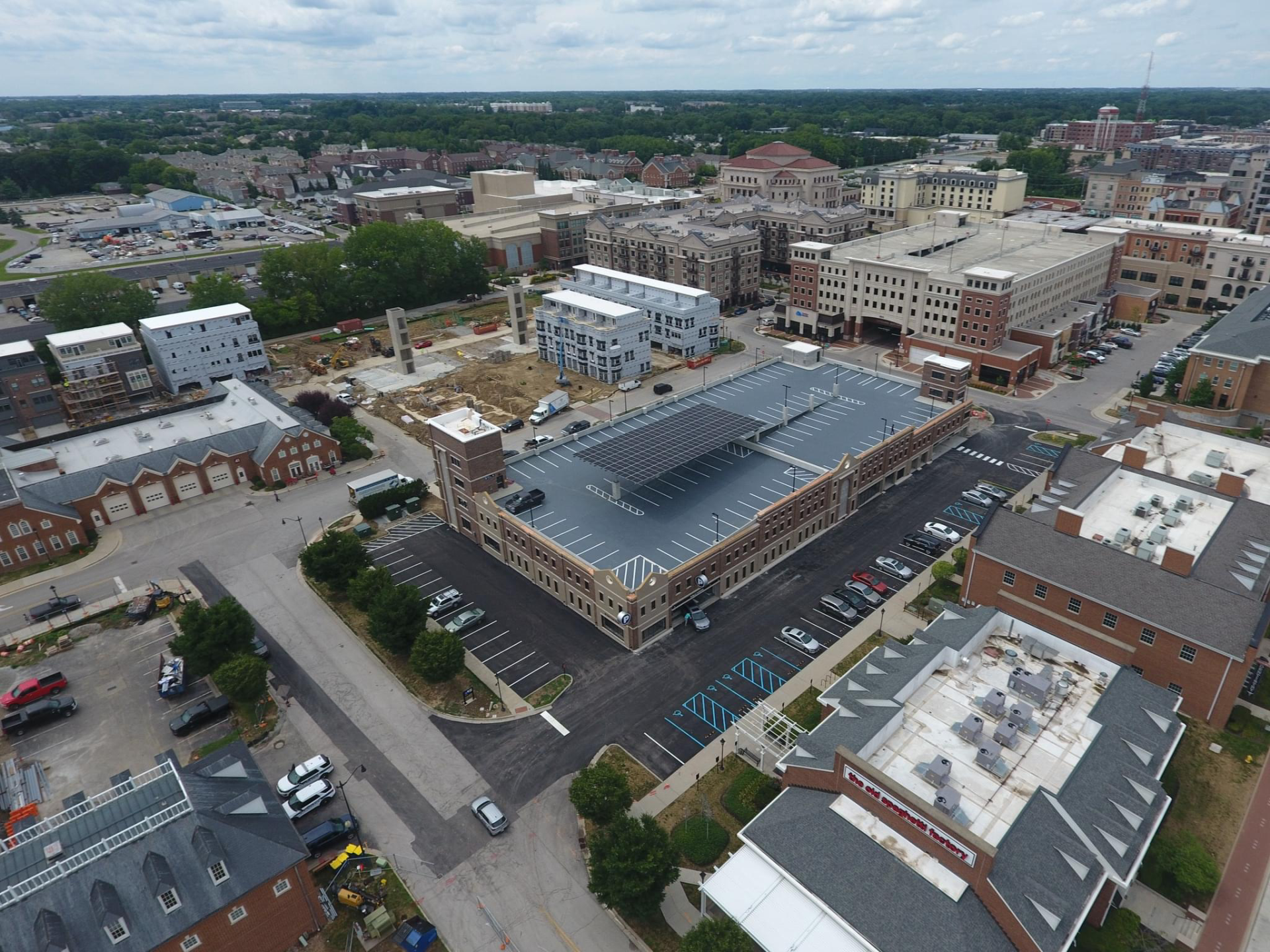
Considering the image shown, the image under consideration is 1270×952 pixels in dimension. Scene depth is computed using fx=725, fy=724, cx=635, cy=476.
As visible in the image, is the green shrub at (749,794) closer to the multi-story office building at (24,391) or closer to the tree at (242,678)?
the tree at (242,678)

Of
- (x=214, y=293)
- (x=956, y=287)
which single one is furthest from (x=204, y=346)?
(x=956, y=287)

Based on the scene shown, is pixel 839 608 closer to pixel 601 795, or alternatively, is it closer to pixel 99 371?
pixel 601 795

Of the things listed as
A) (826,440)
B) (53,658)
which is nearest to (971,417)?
(826,440)

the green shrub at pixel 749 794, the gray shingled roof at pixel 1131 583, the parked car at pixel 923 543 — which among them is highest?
the gray shingled roof at pixel 1131 583

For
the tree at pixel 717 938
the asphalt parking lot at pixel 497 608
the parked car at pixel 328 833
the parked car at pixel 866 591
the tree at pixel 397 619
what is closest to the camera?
the tree at pixel 717 938

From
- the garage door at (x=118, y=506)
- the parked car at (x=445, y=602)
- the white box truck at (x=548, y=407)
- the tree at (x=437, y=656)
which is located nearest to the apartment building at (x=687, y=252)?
the white box truck at (x=548, y=407)

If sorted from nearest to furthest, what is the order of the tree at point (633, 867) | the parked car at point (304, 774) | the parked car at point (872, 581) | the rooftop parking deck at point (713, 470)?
the tree at point (633, 867) → the parked car at point (304, 774) → the rooftop parking deck at point (713, 470) → the parked car at point (872, 581)

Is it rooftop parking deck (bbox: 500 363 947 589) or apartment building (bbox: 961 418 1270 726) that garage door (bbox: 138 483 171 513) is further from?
apartment building (bbox: 961 418 1270 726)
